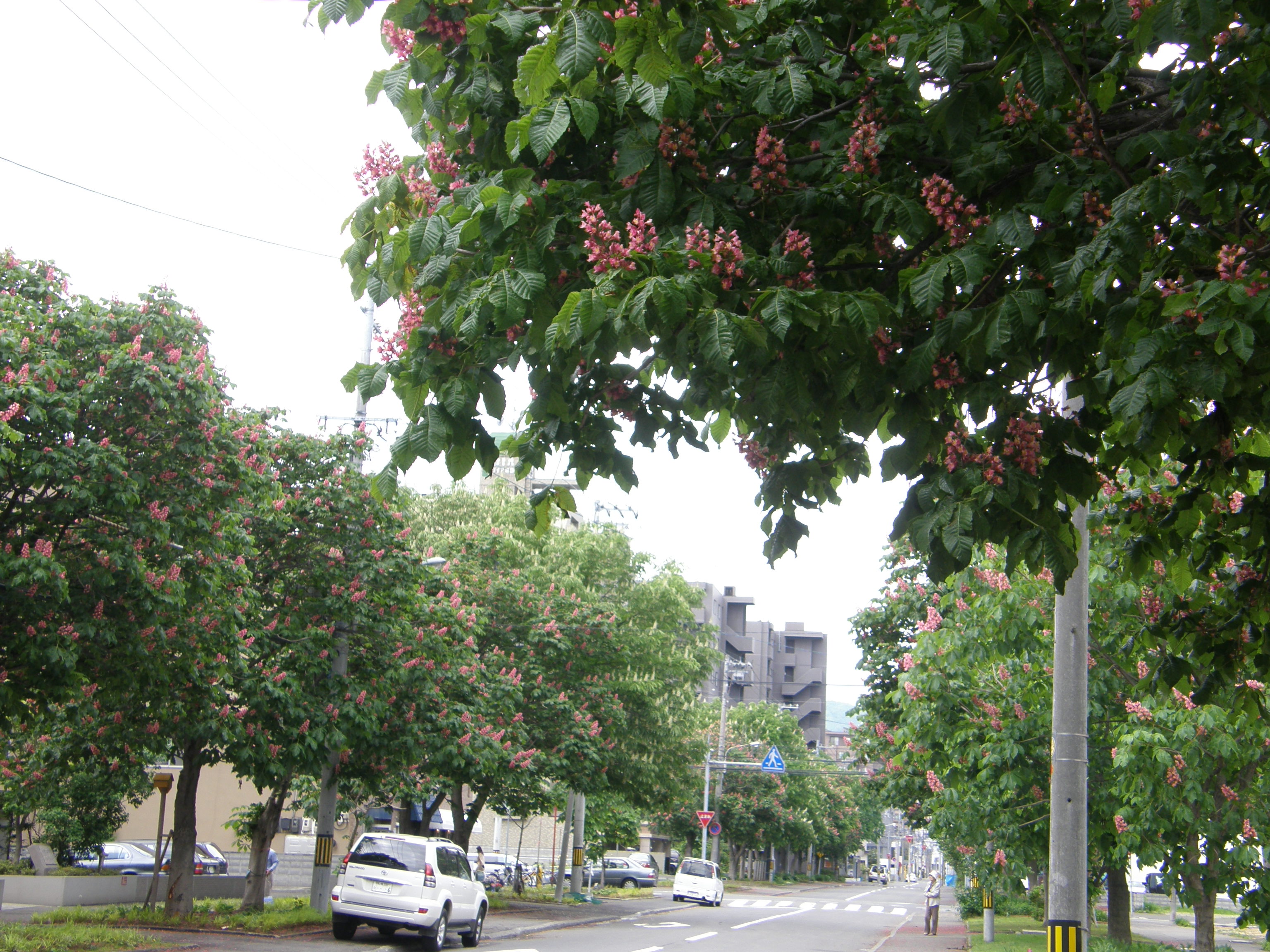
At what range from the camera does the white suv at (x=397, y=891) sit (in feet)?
61.9

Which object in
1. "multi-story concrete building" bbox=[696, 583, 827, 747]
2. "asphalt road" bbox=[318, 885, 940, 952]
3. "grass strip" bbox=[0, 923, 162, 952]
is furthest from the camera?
"multi-story concrete building" bbox=[696, 583, 827, 747]

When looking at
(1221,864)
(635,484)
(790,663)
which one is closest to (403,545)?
(1221,864)

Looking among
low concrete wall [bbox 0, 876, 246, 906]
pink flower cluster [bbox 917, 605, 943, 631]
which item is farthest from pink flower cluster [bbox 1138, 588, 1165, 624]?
low concrete wall [bbox 0, 876, 246, 906]

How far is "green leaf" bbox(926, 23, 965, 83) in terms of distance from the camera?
15.4ft

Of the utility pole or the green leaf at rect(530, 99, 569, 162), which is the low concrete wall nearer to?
the utility pole

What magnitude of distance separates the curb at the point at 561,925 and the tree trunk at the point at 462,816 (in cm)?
334

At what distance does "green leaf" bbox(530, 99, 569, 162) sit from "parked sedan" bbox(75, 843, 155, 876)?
31.8m

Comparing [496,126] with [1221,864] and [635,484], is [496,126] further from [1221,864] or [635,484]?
[1221,864]

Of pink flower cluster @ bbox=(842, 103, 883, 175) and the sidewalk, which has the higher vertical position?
pink flower cluster @ bbox=(842, 103, 883, 175)

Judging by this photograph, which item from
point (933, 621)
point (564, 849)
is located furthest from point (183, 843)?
point (564, 849)

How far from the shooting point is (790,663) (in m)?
134

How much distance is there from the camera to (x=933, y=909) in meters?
34.0

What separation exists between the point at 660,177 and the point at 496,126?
824mm

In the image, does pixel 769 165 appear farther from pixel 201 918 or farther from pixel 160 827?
pixel 160 827
